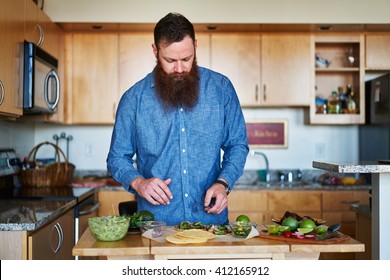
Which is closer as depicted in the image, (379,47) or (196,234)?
(196,234)

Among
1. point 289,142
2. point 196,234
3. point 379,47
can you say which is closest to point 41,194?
point 196,234

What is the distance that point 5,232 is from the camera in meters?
2.35

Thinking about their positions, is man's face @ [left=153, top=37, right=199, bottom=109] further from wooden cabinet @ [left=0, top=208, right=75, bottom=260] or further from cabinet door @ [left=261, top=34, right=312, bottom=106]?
cabinet door @ [left=261, top=34, right=312, bottom=106]

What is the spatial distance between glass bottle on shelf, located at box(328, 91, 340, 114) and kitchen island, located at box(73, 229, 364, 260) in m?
2.88

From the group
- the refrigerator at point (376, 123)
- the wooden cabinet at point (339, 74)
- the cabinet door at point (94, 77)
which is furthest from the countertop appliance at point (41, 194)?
the refrigerator at point (376, 123)

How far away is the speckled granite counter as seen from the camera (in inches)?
92.5

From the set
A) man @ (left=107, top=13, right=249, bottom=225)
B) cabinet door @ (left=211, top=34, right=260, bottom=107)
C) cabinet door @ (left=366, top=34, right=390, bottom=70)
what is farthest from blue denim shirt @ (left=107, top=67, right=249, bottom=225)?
cabinet door @ (left=366, top=34, right=390, bottom=70)

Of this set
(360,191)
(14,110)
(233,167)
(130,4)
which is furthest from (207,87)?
(360,191)

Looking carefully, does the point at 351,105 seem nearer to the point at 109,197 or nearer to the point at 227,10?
the point at 227,10

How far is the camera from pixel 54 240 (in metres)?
2.84

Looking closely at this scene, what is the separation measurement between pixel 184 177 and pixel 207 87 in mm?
376

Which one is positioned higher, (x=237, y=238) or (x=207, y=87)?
(x=207, y=87)

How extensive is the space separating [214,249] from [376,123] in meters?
3.03
